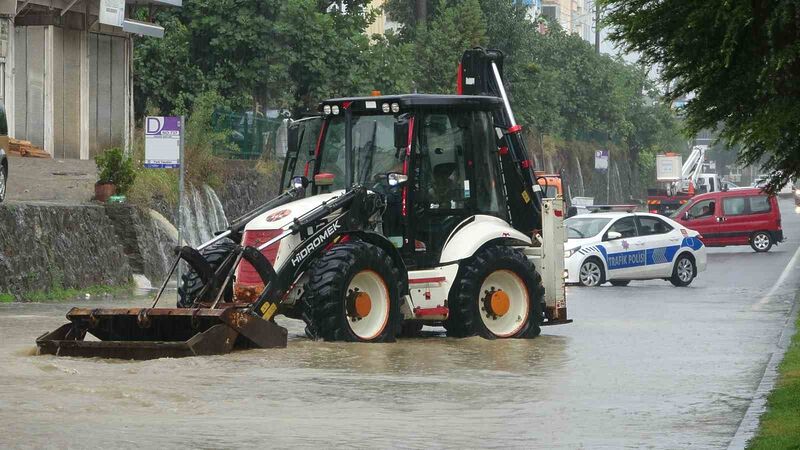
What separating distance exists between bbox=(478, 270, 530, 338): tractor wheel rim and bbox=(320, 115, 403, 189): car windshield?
178 cm

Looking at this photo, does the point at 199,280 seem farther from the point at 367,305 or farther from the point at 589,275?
the point at 589,275

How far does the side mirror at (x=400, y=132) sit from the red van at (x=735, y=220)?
31.3m

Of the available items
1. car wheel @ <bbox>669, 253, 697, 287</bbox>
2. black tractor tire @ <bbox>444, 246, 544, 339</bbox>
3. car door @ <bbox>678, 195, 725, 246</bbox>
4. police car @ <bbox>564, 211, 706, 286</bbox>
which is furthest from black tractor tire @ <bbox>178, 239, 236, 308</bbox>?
car door @ <bbox>678, 195, 725, 246</bbox>

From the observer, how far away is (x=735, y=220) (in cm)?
4769

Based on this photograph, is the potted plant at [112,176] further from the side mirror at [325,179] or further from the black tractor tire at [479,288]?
the black tractor tire at [479,288]

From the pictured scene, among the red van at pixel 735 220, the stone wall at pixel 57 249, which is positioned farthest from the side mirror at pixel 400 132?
the red van at pixel 735 220

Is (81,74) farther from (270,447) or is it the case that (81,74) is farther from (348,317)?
(270,447)

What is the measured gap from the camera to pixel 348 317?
1673cm

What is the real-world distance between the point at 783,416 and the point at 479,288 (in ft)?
23.8

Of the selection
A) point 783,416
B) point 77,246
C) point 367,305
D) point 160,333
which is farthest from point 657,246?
point 783,416

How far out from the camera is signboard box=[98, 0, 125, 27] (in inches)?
1491

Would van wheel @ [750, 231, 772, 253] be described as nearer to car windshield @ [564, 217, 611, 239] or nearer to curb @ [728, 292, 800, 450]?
car windshield @ [564, 217, 611, 239]

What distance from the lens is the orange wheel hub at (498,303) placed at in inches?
722

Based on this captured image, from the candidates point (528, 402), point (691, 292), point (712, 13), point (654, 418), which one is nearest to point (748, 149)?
point (712, 13)
